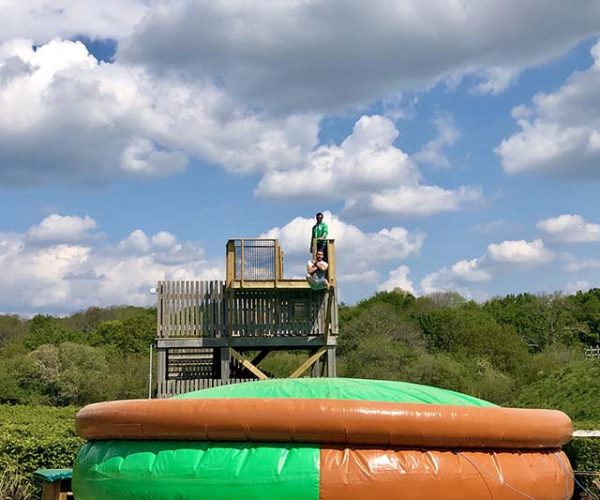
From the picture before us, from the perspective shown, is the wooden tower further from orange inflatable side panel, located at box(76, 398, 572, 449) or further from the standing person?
orange inflatable side panel, located at box(76, 398, 572, 449)

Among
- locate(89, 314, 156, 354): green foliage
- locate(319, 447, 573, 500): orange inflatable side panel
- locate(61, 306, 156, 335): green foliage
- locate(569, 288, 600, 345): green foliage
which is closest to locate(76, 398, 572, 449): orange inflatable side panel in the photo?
locate(319, 447, 573, 500): orange inflatable side panel

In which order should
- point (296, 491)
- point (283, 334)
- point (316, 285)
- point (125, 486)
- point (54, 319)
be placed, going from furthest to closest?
point (54, 319), point (283, 334), point (316, 285), point (125, 486), point (296, 491)

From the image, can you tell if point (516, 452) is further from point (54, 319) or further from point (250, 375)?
point (54, 319)

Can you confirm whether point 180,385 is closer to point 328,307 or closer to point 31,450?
point 328,307

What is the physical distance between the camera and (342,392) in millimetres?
5191

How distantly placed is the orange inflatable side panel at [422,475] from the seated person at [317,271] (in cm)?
1058

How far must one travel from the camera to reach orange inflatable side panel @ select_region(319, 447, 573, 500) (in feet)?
15.3

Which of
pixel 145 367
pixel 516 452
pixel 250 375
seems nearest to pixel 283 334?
pixel 250 375

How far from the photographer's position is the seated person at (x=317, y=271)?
15.6 metres

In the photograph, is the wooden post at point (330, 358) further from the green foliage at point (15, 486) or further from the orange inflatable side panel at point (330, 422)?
the orange inflatable side panel at point (330, 422)

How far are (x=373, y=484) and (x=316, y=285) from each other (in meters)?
11.3

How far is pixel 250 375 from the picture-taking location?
63.6ft

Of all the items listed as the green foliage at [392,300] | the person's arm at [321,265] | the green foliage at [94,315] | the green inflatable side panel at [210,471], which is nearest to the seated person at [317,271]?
the person's arm at [321,265]

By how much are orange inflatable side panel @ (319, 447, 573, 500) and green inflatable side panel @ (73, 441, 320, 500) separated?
0.14m
